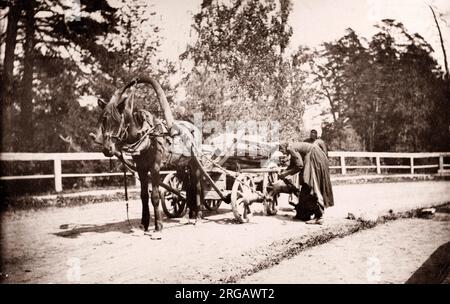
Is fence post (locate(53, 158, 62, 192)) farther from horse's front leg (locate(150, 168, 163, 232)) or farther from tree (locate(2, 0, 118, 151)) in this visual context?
horse's front leg (locate(150, 168, 163, 232))

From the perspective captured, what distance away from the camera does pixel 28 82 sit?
4977mm

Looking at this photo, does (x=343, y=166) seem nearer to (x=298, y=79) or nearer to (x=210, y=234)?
(x=298, y=79)

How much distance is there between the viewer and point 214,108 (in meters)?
6.39

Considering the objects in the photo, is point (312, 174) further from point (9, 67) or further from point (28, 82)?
point (9, 67)

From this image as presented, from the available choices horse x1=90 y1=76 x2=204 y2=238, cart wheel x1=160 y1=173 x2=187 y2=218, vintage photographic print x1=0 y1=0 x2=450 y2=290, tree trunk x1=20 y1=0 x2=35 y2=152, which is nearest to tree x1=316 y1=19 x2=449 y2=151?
vintage photographic print x1=0 y1=0 x2=450 y2=290

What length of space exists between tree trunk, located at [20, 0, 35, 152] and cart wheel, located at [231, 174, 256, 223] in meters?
3.33

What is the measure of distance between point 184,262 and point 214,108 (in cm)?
312

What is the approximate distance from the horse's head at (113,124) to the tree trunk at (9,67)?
1089 millimetres

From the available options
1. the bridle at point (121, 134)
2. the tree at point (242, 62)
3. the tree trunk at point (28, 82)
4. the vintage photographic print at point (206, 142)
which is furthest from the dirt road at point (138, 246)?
the tree at point (242, 62)

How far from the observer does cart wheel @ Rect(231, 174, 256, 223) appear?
6.29 m

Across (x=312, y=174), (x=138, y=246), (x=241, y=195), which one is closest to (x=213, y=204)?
(x=241, y=195)

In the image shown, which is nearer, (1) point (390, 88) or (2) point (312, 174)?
(2) point (312, 174)

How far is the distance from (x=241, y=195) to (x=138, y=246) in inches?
99.6

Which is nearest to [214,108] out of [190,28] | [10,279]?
[190,28]
